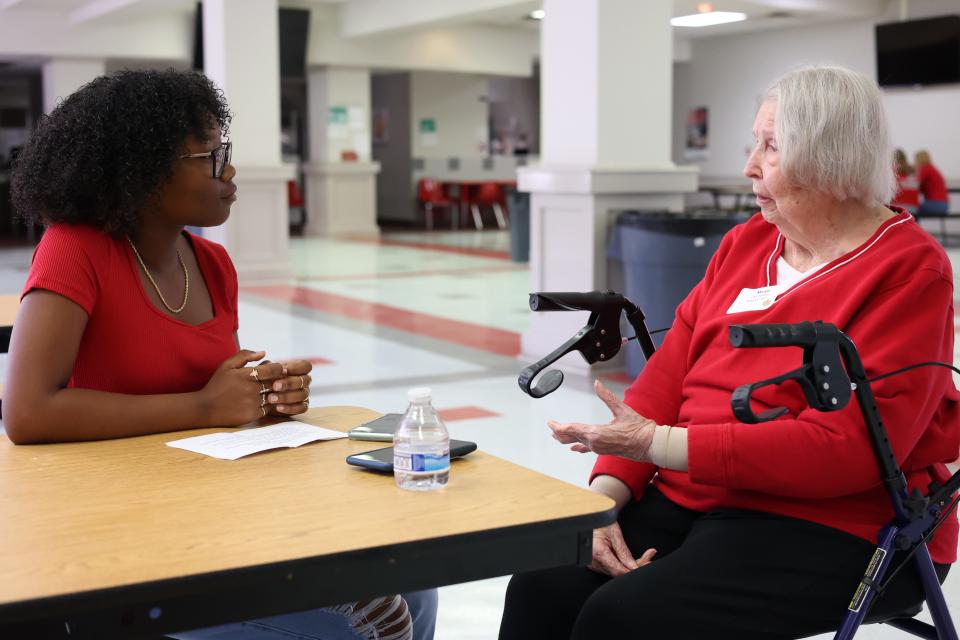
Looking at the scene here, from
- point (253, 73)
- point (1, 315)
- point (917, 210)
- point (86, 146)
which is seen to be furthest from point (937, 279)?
point (917, 210)

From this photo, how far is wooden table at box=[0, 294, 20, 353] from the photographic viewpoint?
2.59 metres

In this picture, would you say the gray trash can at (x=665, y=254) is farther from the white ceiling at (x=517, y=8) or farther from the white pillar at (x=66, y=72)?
the white pillar at (x=66, y=72)

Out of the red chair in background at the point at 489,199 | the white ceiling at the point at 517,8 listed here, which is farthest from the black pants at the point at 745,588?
the red chair in background at the point at 489,199

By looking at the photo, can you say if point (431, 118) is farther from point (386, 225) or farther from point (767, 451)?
point (767, 451)

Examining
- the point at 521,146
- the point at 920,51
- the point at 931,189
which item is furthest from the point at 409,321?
the point at 521,146

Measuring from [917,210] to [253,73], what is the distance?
781cm

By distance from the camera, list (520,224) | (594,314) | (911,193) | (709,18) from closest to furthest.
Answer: (594,314), (520,224), (911,193), (709,18)

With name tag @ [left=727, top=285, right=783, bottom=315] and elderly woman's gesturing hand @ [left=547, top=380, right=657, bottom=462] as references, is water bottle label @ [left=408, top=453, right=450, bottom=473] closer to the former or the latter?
elderly woman's gesturing hand @ [left=547, top=380, right=657, bottom=462]

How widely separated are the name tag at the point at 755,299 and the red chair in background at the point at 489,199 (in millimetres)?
15122

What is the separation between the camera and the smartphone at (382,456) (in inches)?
56.1

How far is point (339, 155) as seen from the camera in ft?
52.1

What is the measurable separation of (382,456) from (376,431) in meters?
0.18

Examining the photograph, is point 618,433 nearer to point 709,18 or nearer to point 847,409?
point 847,409

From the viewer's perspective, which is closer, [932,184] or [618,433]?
[618,433]
